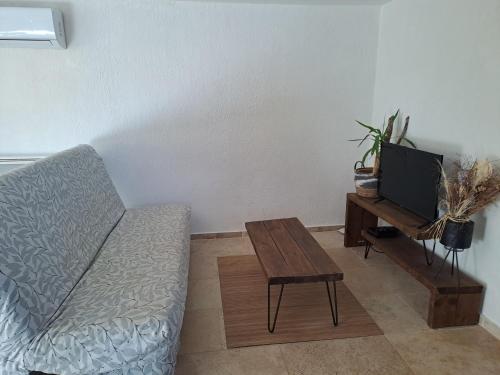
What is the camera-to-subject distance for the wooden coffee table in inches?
72.8

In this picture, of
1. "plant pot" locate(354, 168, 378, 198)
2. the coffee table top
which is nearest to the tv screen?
"plant pot" locate(354, 168, 378, 198)

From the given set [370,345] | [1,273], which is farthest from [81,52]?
[370,345]

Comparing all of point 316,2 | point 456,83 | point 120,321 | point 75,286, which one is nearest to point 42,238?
point 75,286

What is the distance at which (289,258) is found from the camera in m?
2.05

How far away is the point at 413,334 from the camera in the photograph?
6.48 feet

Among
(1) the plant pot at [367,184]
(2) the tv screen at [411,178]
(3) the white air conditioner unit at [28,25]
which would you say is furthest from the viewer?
(1) the plant pot at [367,184]

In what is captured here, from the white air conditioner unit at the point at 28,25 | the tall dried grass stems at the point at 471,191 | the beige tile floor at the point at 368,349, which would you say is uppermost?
the white air conditioner unit at the point at 28,25

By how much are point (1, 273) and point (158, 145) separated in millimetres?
1954

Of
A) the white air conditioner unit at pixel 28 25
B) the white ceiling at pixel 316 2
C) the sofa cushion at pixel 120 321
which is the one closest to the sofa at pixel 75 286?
the sofa cushion at pixel 120 321

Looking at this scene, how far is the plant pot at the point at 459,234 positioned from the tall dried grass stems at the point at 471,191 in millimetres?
30

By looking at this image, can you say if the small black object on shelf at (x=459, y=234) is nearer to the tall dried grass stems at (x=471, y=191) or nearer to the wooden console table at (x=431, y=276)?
the tall dried grass stems at (x=471, y=191)

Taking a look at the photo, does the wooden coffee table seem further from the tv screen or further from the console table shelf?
the tv screen

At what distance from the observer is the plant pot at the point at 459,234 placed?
192cm

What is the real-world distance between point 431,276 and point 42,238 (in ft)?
6.97
